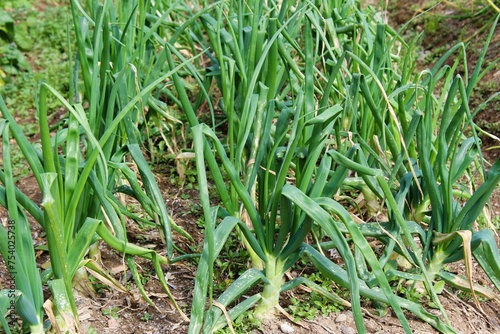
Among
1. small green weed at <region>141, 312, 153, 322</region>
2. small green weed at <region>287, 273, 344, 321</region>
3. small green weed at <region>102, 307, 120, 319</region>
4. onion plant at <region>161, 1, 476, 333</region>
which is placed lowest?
small green weed at <region>287, 273, 344, 321</region>

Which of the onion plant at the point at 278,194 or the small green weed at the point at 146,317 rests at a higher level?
the onion plant at the point at 278,194

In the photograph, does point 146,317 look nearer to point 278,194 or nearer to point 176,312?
point 176,312

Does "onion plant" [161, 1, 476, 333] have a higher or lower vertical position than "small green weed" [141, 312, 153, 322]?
higher

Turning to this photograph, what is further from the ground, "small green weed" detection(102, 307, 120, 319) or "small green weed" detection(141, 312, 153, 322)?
"small green weed" detection(102, 307, 120, 319)

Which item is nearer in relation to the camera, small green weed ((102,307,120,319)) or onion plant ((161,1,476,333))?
onion plant ((161,1,476,333))

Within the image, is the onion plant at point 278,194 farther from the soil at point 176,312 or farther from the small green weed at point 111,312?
the small green weed at point 111,312

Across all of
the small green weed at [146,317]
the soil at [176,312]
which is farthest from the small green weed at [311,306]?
the small green weed at [146,317]

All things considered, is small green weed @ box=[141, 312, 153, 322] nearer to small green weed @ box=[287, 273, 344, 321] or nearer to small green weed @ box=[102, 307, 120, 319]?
small green weed @ box=[102, 307, 120, 319]

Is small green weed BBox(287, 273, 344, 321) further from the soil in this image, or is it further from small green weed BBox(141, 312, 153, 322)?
small green weed BBox(141, 312, 153, 322)

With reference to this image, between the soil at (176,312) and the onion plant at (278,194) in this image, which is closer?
the onion plant at (278,194)

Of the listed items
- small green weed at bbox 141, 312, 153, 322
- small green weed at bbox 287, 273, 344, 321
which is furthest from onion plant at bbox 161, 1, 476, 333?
small green weed at bbox 141, 312, 153, 322

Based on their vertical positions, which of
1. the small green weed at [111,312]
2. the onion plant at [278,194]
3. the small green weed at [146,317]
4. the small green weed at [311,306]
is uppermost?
the onion plant at [278,194]

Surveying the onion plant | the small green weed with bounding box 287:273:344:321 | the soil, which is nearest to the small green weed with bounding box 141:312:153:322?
the soil

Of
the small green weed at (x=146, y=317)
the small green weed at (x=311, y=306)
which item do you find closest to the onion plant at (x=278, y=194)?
the small green weed at (x=311, y=306)
